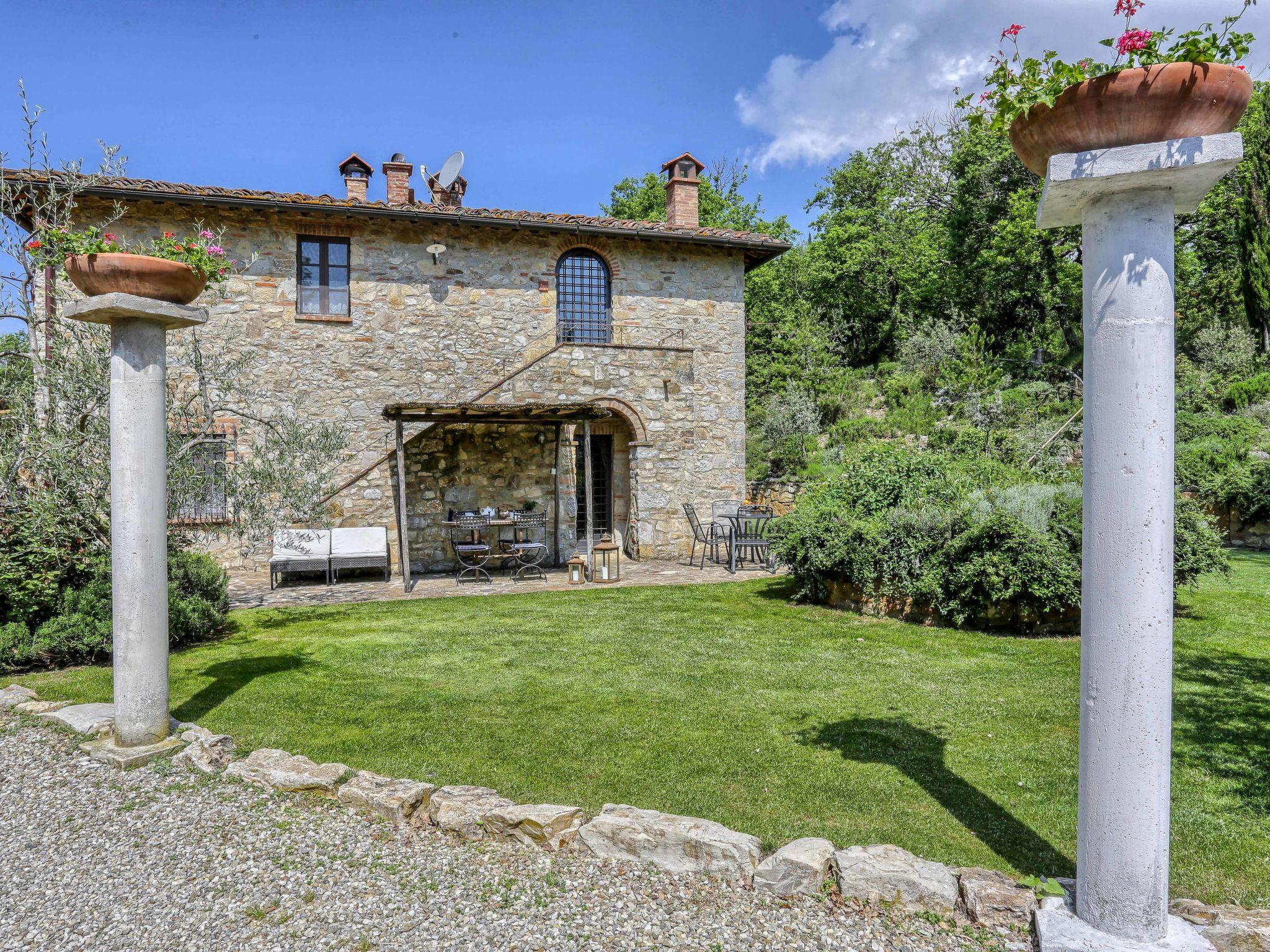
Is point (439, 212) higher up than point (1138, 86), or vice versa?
point (439, 212)

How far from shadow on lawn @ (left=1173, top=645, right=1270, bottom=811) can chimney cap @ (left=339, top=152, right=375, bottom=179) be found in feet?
47.0

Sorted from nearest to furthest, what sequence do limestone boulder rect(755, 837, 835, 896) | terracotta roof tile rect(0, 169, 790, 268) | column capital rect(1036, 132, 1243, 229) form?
column capital rect(1036, 132, 1243, 229), limestone boulder rect(755, 837, 835, 896), terracotta roof tile rect(0, 169, 790, 268)

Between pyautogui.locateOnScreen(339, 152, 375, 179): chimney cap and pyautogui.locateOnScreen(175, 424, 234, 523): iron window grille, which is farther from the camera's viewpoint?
pyautogui.locateOnScreen(339, 152, 375, 179): chimney cap

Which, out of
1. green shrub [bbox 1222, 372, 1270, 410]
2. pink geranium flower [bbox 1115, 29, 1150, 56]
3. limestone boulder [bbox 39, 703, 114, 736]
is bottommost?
limestone boulder [bbox 39, 703, 114, 736]

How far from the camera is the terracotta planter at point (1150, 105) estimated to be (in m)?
2.14

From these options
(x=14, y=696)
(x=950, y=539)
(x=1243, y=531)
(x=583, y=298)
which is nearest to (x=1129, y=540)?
(x=950, y=539)

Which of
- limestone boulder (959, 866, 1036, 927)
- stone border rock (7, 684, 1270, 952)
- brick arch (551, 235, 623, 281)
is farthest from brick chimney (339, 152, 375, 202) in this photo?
limestone boulder (959, 866, 1036, 927)

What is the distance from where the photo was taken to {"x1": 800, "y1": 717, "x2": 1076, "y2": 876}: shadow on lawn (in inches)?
124

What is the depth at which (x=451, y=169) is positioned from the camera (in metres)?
14.0

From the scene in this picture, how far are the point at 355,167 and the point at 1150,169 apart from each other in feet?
47.6

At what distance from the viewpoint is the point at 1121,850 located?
229 centimetres

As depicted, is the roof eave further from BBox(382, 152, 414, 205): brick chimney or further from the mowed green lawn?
the mowed green lawn

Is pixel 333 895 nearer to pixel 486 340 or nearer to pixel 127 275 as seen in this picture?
pixel 127 275

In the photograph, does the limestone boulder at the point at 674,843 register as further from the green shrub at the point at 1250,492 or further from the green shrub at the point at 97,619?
the green shrub at the point at 1250,492
